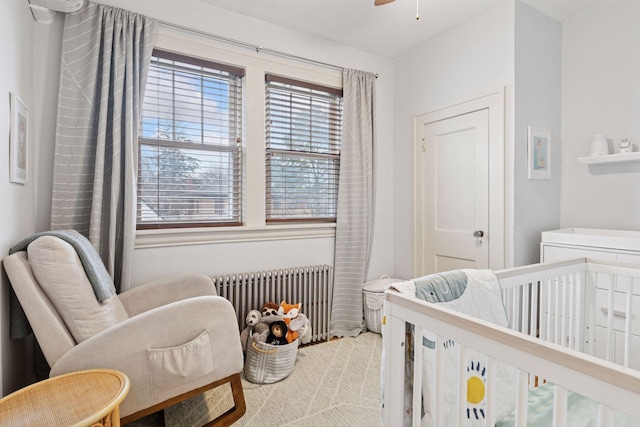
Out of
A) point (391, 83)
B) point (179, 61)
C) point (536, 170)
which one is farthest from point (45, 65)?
point (536, 170)

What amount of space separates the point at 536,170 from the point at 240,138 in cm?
230

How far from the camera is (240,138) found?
2592 mm

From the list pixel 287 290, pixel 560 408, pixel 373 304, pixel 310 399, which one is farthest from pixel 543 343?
pixel 373 304

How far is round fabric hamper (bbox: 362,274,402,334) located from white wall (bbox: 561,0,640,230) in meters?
1.63

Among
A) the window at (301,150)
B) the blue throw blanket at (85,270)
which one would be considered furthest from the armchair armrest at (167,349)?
the window at (301,150)

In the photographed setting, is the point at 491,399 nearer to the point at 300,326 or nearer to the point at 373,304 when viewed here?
the point at 300,326

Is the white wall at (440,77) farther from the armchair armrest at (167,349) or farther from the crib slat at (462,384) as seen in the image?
the crib slat at (462,384)

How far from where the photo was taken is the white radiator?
242 cm

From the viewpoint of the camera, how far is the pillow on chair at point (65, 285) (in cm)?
134

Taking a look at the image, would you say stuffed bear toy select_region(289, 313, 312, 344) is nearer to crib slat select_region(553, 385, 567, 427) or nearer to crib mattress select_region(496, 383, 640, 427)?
crib mattress select_region(496, 383, 640, 427)

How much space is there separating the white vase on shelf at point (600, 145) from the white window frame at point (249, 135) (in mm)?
2215

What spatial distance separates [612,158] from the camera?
7.68 ft

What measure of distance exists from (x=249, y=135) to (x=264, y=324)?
142cm

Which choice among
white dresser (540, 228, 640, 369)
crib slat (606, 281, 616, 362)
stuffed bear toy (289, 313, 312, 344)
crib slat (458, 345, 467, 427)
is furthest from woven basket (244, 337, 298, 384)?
white dresser (540, 228, 640, 369)
